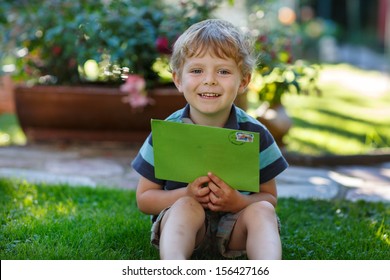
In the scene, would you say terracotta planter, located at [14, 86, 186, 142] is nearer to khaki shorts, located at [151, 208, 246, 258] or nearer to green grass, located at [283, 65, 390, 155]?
green grass, located at [283, 65, 390, 155]

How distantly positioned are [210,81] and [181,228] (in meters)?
0.45

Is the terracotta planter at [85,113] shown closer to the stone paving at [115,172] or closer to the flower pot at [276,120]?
the stone paving at [115,172]

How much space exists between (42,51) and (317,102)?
9.80 feet

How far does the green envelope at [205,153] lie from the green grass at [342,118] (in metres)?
2.24

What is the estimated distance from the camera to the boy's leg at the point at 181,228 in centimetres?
199

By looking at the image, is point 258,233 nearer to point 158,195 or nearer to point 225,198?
point 225,198

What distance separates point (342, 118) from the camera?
564 cm

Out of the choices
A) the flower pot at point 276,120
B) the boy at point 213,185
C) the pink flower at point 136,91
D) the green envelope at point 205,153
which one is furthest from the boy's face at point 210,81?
the flower pot at point 276,120

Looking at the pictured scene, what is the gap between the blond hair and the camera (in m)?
2.18

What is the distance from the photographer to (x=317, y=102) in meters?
6.57

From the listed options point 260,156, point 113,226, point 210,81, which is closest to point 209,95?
point 210,81

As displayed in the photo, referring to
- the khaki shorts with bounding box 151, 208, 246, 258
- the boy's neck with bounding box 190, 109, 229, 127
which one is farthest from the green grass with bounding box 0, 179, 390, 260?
the boy's neck with bounding box 190, 109, 229, 127

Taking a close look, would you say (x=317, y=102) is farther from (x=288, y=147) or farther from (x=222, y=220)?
(x=222, y=220)
